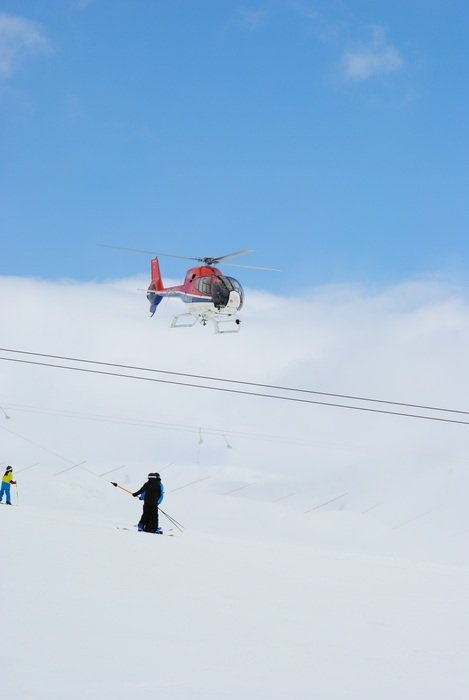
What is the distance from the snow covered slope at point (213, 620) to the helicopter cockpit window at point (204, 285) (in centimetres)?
2094

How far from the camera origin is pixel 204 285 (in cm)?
3888

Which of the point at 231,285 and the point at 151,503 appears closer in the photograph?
the point at 151,503

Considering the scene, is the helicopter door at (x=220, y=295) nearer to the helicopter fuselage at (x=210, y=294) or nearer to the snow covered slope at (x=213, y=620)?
the helicopter fuselage at (x=210, y=294)

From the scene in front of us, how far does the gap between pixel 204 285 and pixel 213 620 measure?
28.7 m

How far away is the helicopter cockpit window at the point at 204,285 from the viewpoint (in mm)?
38750

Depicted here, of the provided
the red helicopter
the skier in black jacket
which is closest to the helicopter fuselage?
the red helicopter

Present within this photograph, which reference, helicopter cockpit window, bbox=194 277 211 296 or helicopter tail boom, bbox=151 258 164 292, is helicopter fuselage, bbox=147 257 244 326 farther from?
helicopter tail boom, bbox=151 258 164 292

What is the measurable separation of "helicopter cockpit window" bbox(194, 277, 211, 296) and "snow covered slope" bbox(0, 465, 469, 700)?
20936 mm

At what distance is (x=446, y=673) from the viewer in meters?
9.66

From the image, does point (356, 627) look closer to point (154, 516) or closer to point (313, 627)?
point (313, 627)

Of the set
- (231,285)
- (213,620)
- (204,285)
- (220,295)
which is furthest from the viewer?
(204,285)

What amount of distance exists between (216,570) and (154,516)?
600 centimetres

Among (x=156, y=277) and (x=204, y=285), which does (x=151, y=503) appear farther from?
(x=156, y=277)

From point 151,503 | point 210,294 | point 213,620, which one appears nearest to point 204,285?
point 210,294
